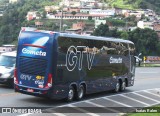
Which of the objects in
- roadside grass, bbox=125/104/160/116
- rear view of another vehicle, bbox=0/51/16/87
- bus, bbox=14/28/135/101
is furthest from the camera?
rear view of another vehicle, bbox=0/51/16/87

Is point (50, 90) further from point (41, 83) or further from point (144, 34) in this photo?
point (144, 34)

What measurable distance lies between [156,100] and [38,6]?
174919 mm

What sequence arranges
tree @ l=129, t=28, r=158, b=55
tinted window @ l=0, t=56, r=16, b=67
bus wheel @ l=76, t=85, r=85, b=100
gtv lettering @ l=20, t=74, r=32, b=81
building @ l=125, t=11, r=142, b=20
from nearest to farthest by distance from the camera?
gtv lettering @ l=20, t=74, r=32, b=81, bus wheel @ l=76, t=85, r=85, b=100, tinted window @ l=0, t=56, r=16, b=67, tree @ l=129, t=28, r=158, b=55, building @ l=125, t=11, r=142, b=20

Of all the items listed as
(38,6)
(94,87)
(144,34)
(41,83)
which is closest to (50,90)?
(41,83)

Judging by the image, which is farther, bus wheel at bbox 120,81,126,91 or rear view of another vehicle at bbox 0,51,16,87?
bus wheel at bbox 120,81,126,91

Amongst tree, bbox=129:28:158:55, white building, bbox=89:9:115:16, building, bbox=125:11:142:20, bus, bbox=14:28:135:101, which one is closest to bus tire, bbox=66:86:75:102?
bus, bbox=14:28:135:101

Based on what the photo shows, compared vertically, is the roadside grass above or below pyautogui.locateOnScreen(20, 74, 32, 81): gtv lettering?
below

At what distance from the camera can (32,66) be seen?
1515 centimetres

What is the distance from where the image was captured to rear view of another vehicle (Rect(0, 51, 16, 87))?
18453 millimetres

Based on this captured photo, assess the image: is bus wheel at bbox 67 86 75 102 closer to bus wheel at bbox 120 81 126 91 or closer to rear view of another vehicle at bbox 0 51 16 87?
rear view of another vehicle at bbox 0 51 16 87

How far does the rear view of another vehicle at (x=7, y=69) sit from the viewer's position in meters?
18.5

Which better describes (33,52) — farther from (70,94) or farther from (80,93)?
(80,93)

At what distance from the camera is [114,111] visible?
14820mm

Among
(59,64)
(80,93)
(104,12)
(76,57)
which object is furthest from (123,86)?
(104,12)
